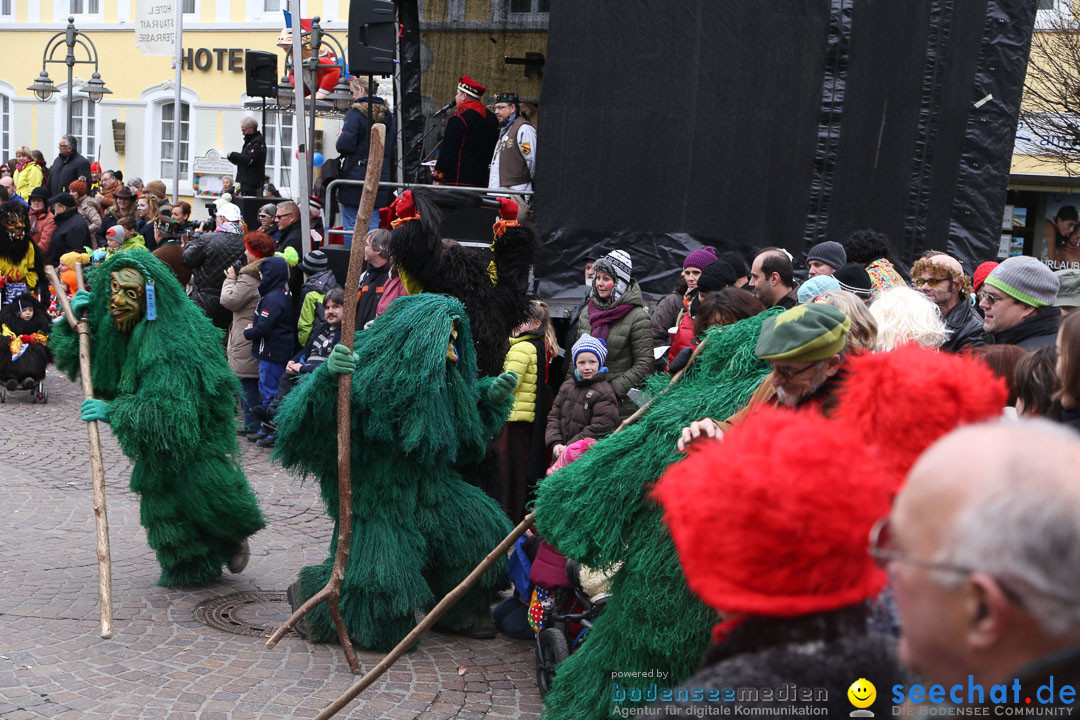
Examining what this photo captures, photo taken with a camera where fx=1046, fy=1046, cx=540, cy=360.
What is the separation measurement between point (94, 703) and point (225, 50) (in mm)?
22373

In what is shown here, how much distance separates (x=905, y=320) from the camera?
12.1 ft

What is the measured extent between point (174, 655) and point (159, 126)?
23.3 meters

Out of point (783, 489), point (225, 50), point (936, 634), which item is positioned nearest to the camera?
point (936, 634)

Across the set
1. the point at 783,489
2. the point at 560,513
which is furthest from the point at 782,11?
the point at 783,489

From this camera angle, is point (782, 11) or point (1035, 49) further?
point (1035, 49)

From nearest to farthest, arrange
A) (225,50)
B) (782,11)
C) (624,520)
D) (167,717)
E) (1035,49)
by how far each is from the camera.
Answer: (624,520), (167,717), (782,11), (1035,49), (225,50)

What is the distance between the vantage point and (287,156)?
2434 cm

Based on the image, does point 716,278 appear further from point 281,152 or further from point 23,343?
point 281,152

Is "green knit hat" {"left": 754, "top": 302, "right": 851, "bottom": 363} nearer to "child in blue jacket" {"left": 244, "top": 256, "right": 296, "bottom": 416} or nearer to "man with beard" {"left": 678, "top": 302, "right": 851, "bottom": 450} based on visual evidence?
"man with beard" {"left": 678, "top": 302, "right": 851, "bottom": 450}

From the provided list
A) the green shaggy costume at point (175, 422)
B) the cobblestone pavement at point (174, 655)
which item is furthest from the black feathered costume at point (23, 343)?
the green shaggy costume at point (175, 422)

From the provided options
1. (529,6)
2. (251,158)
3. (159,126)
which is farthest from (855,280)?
(159,126)

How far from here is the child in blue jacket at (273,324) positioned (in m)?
9.36

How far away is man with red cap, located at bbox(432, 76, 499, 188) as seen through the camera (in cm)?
950

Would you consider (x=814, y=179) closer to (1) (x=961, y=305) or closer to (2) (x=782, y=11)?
(2) (x=782, y=11)
